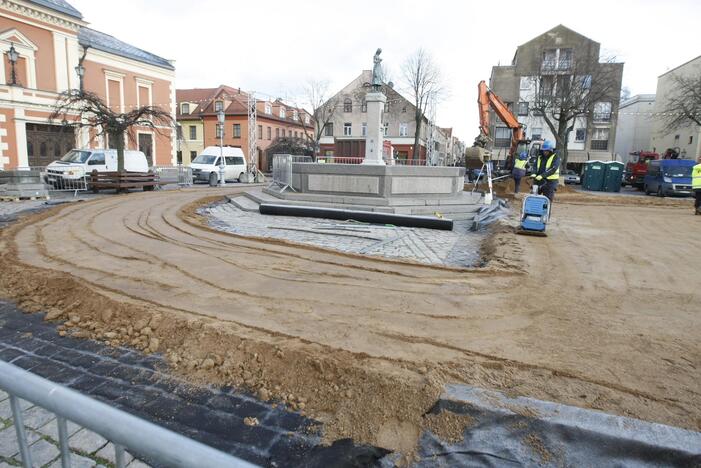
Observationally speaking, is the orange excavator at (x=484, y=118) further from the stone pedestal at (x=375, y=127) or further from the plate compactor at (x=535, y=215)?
the plate compactor at (x=535, y=215)

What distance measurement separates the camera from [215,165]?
90.0 ft

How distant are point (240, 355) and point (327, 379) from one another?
871 mm

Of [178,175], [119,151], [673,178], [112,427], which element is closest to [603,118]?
[673,178]

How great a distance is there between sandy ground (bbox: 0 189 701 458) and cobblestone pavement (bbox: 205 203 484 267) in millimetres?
826

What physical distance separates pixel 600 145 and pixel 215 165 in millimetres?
42835

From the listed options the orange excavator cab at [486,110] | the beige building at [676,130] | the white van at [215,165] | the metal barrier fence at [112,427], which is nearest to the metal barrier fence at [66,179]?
the white van at [215,165]

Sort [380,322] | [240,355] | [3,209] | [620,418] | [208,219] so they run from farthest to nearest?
[3,209], [208,219], [380,322], [240,355], [620,418]

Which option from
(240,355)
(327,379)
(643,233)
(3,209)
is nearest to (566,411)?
(327,379)

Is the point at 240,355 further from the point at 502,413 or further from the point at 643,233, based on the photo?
the point at 643,233

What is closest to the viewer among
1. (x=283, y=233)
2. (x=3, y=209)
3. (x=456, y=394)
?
(x=456, y=394)

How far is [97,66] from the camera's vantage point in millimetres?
32750

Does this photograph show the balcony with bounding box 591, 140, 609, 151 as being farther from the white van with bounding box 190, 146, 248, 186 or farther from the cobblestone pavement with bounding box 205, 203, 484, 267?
the cobblestone pavement with bounding box 205, 203, 484, 267

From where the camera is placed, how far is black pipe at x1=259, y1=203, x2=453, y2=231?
1130 centimetres

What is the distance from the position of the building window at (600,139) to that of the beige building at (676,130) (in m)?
4.79
